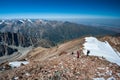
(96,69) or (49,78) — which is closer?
(49,78)

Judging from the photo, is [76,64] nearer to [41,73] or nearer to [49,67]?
[49,67]

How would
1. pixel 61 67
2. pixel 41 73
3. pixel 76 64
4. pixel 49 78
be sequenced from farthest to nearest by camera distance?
pixel 76 64, pixel 61 67, pixel 41 73, pixel 49 78

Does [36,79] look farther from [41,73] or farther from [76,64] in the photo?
[76,64]

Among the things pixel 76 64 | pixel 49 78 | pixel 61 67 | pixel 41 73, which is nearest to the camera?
pixel 49 78

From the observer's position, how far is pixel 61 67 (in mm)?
23984

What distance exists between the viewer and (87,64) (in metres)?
26.1

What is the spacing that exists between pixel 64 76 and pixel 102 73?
19.2 feet

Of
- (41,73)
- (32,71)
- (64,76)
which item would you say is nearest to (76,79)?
(64,76)

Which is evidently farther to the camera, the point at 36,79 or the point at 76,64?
the point at 76,64

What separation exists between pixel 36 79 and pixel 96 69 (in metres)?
8.91

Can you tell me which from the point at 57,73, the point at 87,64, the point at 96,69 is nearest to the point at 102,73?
the point at 96,69

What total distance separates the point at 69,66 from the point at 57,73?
3.98m

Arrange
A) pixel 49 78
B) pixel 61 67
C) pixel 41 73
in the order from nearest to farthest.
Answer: pixel 49 78, pixel 41 73, pixel 61 67

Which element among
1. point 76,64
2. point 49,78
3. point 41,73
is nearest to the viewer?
point 49,78
